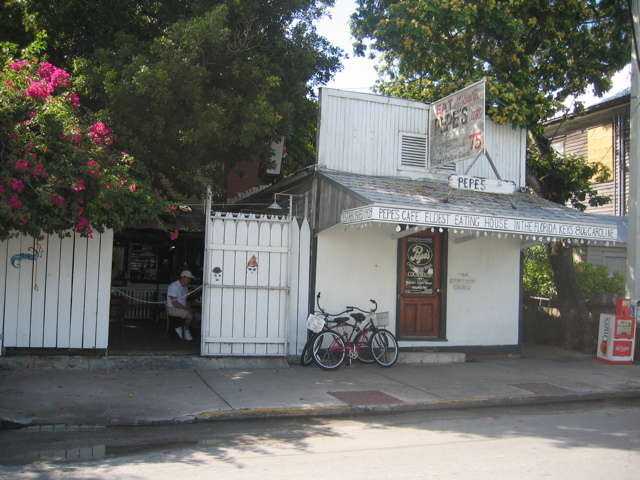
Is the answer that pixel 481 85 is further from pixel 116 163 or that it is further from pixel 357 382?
pixel 116 163

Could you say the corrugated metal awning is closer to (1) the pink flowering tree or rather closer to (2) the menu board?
(2) the menu board

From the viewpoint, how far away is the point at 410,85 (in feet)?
52.4

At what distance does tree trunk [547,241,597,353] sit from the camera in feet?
43.9

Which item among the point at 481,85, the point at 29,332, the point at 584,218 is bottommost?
the point at 29,332

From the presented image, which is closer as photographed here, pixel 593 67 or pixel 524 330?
pixel 593 67

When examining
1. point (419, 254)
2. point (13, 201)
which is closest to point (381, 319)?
point (419, 254)

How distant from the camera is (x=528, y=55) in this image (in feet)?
44.8

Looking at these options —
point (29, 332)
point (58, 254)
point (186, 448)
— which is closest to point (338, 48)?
point (58, 254)

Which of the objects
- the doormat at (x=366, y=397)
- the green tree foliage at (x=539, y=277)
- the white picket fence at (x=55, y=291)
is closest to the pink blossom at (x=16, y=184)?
the white picket fence at (x=55, y=291)

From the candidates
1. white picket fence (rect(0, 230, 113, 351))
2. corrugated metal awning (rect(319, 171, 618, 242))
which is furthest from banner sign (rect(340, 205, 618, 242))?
white picket fence (rect(0, 230, 113, 351))

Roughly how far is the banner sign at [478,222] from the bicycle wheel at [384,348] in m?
2.38

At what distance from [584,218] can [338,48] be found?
676 centimetres

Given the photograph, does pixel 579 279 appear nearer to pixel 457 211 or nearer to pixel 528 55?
pixel 528 55

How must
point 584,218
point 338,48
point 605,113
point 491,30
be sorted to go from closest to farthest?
1. point 584,218
2. point 491,30
3. point 338,48
4. point 605,113
